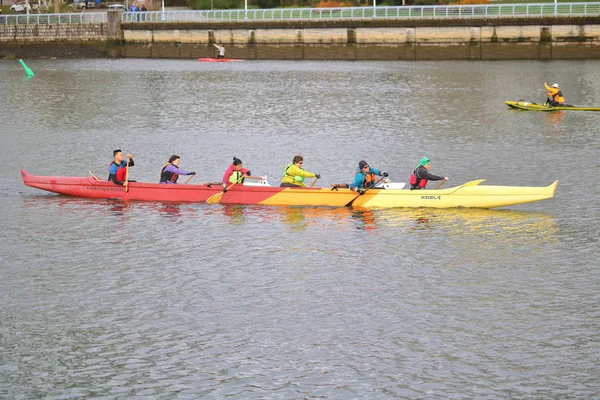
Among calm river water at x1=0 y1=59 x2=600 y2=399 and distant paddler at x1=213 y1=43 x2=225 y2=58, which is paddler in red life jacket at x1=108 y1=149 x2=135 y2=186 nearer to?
calm river water at x1=0 y1=59 x2=600 y2=399

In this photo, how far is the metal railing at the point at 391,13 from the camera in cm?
9709

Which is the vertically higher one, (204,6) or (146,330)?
(204,6)

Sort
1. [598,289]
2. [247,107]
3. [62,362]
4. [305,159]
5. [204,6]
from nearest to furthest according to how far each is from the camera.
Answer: [62,362], [598,289], [305,159], [247,107], [204,6]

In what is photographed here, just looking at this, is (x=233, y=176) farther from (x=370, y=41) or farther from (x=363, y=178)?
(x=370, y=41)

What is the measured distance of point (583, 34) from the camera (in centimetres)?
9475

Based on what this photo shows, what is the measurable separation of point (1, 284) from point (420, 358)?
40.2ft

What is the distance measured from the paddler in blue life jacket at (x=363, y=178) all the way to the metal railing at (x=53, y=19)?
82680mm

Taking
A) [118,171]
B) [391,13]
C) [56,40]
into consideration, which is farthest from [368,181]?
[56,40]

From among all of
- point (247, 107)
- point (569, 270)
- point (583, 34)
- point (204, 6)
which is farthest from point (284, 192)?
point (204, 6)

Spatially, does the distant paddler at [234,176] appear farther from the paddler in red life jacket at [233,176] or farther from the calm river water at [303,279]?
the calm river water at [303,279]

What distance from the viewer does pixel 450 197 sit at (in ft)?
113

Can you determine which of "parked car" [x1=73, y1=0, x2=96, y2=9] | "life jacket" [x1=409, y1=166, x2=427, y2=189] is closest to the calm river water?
"life jacket" [x1=409, y1=166, x2=427, y2=189]

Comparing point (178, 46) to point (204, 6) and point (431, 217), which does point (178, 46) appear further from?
point (431, 217)

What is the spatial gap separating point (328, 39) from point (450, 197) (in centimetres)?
7157
